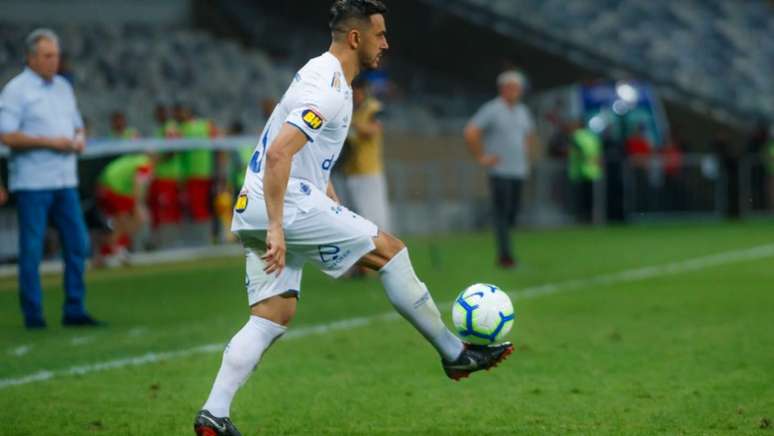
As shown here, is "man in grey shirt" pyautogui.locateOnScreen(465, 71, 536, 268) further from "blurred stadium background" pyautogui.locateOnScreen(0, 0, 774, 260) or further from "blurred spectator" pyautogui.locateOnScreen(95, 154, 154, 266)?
"blurred stadium background" pyautogui.locateOnScreen(0, 0, 774, 260)

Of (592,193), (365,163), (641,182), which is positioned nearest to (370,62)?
(365,163)

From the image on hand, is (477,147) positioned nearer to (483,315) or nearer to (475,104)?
(483,315)

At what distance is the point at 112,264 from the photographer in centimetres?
1886

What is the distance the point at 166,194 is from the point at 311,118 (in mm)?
14146

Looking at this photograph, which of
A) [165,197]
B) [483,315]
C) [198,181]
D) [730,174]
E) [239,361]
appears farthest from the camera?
[730,174]

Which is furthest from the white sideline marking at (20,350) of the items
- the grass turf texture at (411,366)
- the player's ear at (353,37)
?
the player's ear at (353,37)

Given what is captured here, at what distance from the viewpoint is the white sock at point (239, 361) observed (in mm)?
6480

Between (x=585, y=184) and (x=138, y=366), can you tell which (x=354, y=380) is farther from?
(x=585, y=184)

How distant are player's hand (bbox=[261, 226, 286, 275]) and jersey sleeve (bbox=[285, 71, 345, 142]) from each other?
0.41 meters

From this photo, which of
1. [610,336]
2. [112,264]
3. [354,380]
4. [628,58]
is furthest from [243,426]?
[628,58]

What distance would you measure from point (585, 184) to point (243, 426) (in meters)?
22.6

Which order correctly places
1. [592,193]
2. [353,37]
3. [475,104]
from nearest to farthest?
[353,37] < [592,193] < [475,104]

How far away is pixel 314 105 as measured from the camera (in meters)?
6.42

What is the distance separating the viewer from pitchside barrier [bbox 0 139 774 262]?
1043 inches
